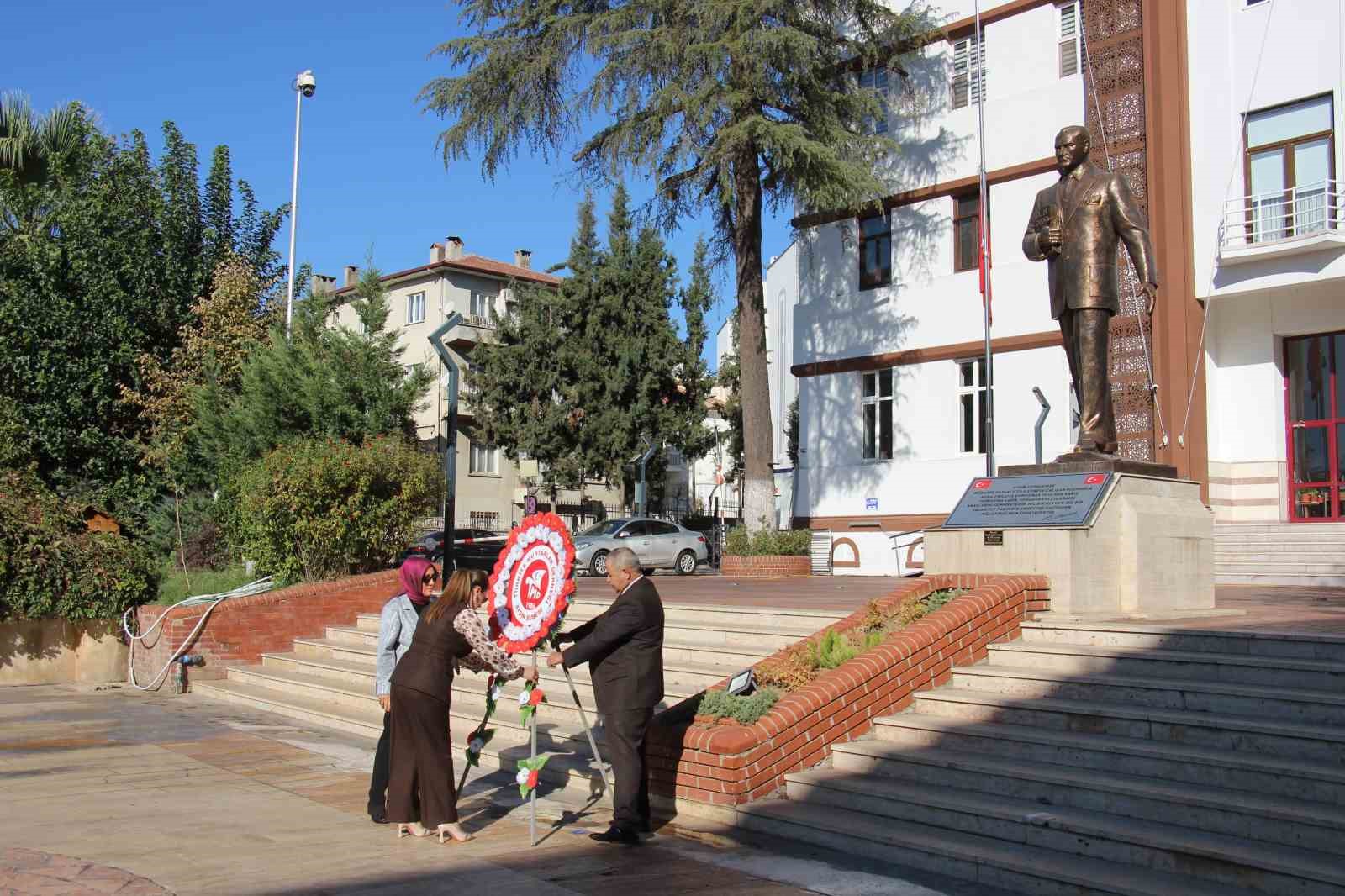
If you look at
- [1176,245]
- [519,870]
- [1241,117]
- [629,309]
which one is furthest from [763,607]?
[629,309]

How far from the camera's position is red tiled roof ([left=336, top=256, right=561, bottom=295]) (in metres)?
48.5

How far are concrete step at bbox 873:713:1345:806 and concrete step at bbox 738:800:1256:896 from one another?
2.87 feet

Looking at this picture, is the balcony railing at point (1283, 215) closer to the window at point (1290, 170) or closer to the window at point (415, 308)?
the window at point (1290, 170)

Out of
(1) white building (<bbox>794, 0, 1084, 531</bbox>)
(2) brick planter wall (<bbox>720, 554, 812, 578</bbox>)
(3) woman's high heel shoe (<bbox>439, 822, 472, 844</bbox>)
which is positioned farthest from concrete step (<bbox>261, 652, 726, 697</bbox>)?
Result: (1) white building (<bbox>794, 0, 1084, 531</bbox>)

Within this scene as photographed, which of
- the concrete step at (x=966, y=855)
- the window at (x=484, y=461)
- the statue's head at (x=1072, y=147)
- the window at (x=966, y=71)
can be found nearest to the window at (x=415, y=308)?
A: the window at (x=484, y=461)

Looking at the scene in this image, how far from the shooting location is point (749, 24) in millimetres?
22062

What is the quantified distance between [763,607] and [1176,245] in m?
13.9

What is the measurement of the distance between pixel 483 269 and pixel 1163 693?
44.0m

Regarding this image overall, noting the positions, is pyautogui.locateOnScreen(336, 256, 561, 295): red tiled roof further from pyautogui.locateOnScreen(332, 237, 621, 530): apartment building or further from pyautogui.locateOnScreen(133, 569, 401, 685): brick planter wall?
pyautogui.locateOnScreen(133, 569, 401, 685): brick planter wall

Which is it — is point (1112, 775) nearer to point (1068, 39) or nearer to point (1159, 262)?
point (1159, 262)

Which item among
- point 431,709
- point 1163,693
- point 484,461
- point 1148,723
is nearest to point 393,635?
point 431,709

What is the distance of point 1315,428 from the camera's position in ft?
69.9

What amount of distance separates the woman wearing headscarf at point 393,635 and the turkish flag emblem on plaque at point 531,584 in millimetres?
815

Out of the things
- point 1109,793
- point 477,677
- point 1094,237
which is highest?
point 1094,237
